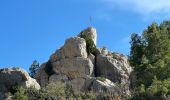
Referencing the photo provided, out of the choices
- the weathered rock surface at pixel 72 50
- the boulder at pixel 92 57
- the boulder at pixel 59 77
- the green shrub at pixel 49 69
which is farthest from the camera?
the weathered rock surface at pixel 72 50

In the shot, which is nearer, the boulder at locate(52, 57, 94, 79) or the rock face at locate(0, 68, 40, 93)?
the rock face at locate(0, 68, 40, 93)

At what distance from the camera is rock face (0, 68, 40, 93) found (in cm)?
4928

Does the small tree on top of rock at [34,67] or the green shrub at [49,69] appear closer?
the green shrub at [49,69]

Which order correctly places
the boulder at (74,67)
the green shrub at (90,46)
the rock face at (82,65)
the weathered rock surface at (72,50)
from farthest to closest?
Result: the green shrub at (90,46) < the weathered rock surface at (72,50) < the boulder at (74,67) < the rock face at (82,65)

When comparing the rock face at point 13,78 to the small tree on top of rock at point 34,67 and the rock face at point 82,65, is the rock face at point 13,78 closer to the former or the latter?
the rock face at point 82,65

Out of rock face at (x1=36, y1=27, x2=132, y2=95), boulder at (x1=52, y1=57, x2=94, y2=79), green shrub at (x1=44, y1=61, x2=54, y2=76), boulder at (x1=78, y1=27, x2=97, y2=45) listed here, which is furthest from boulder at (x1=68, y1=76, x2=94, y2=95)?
boulder at (x1=78, y1=27, x2=97, y2=45)

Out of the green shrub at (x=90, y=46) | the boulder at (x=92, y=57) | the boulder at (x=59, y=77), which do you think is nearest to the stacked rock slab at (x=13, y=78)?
the boulder at (x=59, y=77)

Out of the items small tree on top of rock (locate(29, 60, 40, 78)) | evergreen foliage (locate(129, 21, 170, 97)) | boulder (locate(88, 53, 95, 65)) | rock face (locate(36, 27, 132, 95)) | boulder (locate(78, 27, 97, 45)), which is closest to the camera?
evergreen foliage (locate(129, 21, 170, 97))

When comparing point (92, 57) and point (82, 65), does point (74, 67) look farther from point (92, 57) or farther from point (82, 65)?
point (92, 57)

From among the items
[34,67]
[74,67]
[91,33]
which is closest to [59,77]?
[74,67]

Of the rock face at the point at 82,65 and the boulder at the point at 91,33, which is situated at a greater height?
the boulder at the point at 91,33

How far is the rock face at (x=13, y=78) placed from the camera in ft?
162

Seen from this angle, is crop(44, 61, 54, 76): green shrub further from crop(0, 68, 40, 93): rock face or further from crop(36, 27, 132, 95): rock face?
crop(0, 68, 40, 93): rock face

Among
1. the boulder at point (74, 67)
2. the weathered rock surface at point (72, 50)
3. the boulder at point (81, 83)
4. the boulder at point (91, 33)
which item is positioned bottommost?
the boulder at point (81, 83)
